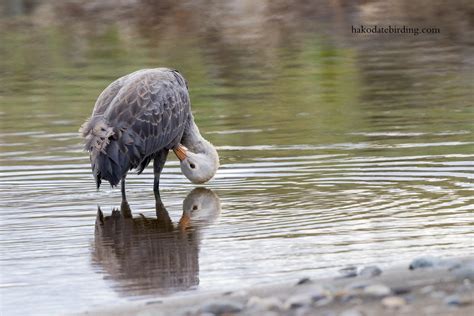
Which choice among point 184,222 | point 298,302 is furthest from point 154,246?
point 298,302

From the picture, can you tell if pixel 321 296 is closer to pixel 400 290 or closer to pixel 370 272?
pixel 400 290

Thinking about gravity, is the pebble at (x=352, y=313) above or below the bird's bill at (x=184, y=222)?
above

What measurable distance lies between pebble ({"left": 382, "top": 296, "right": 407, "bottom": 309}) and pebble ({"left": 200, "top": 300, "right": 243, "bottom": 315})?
2.57 feet

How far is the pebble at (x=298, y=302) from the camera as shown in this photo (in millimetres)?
7312

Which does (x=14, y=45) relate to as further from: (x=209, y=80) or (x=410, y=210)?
(x=410, y=210)

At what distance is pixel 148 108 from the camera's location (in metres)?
12.8

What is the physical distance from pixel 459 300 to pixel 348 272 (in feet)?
4.50

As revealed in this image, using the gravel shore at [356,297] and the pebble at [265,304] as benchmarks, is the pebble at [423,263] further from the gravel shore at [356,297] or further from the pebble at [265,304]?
the pebble at [265,304]

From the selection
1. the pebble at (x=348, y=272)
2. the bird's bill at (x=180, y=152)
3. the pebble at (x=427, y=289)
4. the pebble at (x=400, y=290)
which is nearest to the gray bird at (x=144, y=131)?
the bird's bill at (x=180, y=152)

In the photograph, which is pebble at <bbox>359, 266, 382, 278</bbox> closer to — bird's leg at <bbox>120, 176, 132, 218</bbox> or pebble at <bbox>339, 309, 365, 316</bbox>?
pebble at <bbox>339, 309, 365, 316</bbox>

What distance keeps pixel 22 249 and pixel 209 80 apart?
10.5m

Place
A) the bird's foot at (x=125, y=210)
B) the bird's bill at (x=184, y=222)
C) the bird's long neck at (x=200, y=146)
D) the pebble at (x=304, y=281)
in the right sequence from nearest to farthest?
the pebble at (x=304, y=281) → the bird's bill at (x=184, y=222) → the bird's foot at (x=125, y=210) → the bird's long neck at (x=200, y=146)

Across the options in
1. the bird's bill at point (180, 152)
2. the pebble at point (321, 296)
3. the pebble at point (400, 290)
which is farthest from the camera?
the bird's bill at point (180, 152)

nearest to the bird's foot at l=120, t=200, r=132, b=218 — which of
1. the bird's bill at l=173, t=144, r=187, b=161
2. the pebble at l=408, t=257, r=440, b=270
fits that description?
the bird's bill at l=173, t=144, r=187, b=161
